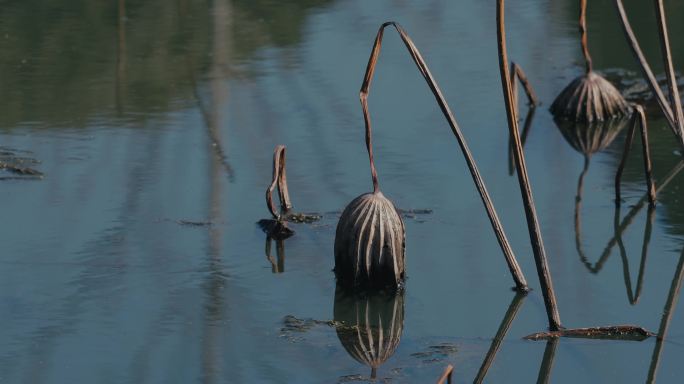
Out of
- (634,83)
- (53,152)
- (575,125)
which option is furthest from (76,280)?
(634,83)

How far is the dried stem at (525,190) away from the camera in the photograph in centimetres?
381

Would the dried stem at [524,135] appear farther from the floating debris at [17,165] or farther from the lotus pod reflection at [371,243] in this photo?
the floating debris at [17,165]

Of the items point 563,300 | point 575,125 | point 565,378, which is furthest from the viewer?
point 575,125

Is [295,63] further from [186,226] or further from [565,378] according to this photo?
[565,378]

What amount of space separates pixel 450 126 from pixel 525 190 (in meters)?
0.42

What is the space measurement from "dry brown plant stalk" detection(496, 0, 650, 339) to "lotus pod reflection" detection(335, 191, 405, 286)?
0.53 meters

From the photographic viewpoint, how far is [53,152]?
582 cm

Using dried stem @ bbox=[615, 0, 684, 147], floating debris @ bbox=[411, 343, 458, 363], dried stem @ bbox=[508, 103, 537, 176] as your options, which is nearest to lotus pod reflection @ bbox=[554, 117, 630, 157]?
dried stem @ bbox=[508, 103, 537, 176]

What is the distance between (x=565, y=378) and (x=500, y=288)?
704 mm

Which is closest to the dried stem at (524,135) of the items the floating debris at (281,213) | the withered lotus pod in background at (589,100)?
the withered lotus pod in background at (589,100)

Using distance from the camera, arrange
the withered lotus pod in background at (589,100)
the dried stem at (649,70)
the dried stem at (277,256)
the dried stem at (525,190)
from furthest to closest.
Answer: the withered lotus pod in background at (589,100) → the dried stem at (277,256) → the dried stem at (649,70) → the dried stem at (525,190)

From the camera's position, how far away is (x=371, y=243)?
4.34 m

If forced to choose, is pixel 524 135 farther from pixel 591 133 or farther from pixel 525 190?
pixel 525 190

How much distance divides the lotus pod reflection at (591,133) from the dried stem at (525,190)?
212 centimetres
